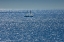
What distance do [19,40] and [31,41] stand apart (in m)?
4.87

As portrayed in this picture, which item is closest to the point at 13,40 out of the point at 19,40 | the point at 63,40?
the point at 19,40

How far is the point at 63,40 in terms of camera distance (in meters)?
72.8

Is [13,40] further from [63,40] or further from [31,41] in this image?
[63,40]

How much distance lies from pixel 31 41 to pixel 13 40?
21.1ft

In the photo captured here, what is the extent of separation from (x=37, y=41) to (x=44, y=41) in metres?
2.18

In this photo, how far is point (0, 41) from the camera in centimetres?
7069

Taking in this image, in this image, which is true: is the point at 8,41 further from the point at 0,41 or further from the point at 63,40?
the point at 63,40

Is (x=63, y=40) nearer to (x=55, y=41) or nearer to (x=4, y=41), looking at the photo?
(x=55, y=41)

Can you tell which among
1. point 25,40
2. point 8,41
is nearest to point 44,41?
point 25,40

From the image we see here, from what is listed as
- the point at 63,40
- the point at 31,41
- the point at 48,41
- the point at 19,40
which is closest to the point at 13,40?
the point at 19,40

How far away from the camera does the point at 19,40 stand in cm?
7400

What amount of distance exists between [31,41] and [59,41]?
8.71 meters

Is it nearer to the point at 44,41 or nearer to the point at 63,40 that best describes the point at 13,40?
the point at 44,41

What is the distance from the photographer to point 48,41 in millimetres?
71000
